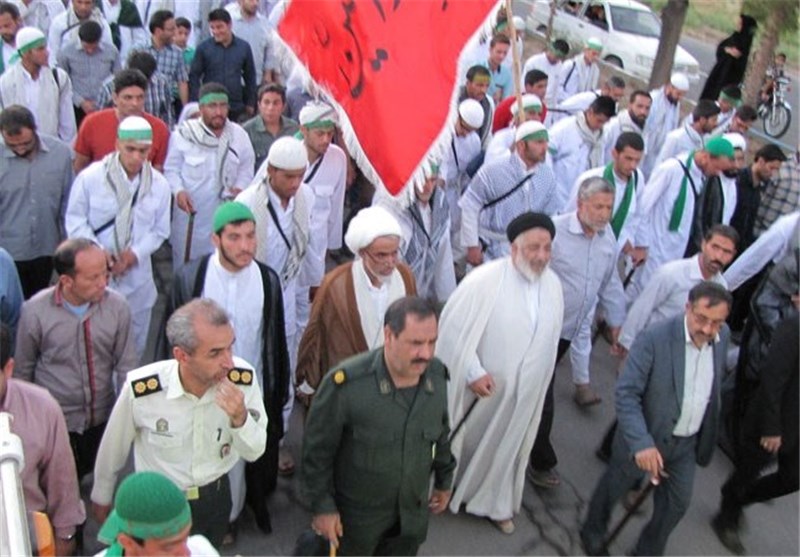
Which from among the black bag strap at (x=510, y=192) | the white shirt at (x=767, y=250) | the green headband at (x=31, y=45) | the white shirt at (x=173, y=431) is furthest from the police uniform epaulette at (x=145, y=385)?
the white shirt at (x=767, y=250)

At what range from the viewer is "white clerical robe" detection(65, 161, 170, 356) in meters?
4.96

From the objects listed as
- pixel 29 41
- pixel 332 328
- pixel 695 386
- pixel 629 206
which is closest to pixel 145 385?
pixel 332 328

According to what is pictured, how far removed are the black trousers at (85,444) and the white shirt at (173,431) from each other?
2.01 feet

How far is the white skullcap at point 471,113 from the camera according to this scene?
711 cm

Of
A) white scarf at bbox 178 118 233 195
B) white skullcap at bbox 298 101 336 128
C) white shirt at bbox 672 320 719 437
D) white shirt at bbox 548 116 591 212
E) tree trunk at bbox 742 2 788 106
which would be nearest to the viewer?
white shirt at bbox 672 320 719 437

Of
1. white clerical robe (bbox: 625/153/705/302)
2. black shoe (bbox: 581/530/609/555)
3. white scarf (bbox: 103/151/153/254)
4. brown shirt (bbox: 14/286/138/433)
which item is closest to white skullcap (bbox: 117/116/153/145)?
white scarf (bbox: 103/151/153/254)

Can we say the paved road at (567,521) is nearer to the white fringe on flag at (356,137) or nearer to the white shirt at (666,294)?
the white shirt at (666,294)

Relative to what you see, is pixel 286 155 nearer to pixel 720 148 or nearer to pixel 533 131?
pixel 533 131

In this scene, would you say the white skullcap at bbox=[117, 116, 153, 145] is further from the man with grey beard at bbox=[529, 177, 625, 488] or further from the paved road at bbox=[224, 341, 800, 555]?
the man with grey beard at bbox=[529, 177, 625, 488]

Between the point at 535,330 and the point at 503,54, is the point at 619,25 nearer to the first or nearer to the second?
the point at 503,54

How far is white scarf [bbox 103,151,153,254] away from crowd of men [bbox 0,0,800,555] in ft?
0.04

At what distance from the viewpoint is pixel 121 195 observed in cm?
499

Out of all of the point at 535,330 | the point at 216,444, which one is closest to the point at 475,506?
the point at 535,330

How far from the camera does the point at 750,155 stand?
1219cm
